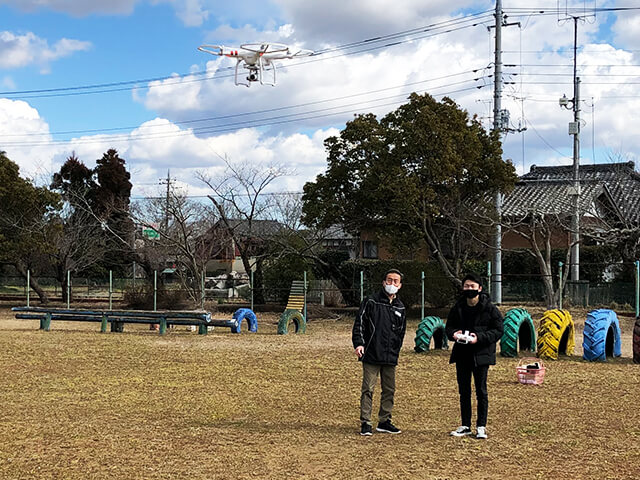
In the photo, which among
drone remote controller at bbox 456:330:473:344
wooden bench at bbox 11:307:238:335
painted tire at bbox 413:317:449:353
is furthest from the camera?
wooden bench at bbox 11:307:238:335

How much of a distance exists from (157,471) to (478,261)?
21765 millimetres

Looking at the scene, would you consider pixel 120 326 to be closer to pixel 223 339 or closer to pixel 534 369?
pixel 223 339

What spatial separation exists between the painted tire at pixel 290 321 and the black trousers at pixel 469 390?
10.3 m

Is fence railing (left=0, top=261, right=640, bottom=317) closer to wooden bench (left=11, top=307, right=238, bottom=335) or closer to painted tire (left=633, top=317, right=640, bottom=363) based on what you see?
wooden bench (left=11, top=307, right=238, bottom=335)

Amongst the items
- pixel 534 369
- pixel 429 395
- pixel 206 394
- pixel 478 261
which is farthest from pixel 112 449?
pixel 478 261

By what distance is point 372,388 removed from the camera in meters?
6.27

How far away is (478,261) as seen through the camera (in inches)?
1016

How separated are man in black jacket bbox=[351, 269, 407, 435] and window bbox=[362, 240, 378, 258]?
23619 millimetres

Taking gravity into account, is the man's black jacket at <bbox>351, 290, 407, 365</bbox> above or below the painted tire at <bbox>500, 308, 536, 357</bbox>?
above

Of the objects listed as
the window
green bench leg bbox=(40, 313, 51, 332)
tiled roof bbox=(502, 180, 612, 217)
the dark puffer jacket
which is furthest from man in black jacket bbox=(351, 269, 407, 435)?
the window

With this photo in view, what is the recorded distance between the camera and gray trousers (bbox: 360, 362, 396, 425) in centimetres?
615

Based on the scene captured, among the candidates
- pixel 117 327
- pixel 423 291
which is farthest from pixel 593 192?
pixel 117 327

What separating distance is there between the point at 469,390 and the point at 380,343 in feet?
2.69

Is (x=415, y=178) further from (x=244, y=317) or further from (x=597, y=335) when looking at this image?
(x=597, y=335)
